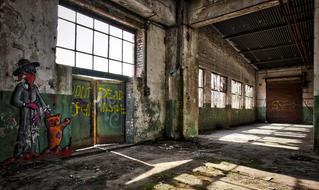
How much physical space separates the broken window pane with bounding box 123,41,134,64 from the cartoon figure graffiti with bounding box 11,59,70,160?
100 inches

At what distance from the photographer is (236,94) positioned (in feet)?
43.2

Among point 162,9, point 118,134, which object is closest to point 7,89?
point 118,134

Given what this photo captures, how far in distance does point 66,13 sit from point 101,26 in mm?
979

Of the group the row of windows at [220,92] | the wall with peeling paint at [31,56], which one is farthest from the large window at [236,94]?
the wall with peeling paint at [31,56]

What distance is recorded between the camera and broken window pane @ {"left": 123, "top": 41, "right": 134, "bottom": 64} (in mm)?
6246

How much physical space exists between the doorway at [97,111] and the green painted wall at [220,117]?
4442mm

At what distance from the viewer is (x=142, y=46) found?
6473mm

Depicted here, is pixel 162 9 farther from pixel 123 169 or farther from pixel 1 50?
pixel 123 169

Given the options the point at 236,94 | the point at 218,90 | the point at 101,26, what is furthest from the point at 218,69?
the point at 101,26

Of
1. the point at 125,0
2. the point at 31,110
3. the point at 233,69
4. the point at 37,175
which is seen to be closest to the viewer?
the point at 37,175

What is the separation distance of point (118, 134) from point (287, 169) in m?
4.13

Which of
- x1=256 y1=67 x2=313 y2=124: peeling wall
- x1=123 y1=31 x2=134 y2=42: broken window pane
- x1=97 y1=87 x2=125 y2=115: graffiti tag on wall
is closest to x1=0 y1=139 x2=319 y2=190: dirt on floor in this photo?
x1=97 y1=87 x2=125 y2=115: graffiti tag on wall

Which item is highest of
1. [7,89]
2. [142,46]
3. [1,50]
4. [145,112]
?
[142,46]

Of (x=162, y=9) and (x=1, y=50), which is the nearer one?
(x=1, y=50)
